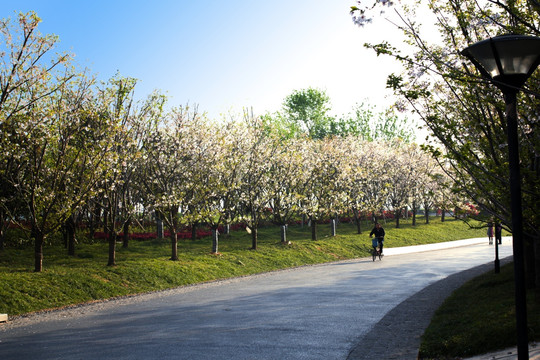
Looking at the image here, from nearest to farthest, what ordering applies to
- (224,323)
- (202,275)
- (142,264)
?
(224,323) → (142,264) → (202,275)

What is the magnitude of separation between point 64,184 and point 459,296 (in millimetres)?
15200

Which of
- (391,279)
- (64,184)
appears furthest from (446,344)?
→ (64,184)

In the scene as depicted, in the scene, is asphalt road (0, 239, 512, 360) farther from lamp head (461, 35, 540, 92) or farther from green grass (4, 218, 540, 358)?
lamp head (461, 35, 540, 92)

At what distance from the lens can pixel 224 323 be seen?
10.7 metres

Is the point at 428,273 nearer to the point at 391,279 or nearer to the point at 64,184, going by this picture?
the point at 391,279

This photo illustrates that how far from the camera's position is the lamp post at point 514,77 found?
5.31 meters

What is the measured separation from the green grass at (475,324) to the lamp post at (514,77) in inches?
105

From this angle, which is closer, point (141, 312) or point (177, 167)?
point (141, 312)

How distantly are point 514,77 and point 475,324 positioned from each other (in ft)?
17.4

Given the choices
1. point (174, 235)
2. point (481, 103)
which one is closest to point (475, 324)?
point (481, 103)

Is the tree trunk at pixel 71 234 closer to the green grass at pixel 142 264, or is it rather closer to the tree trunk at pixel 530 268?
the green grass at pixel 142 264

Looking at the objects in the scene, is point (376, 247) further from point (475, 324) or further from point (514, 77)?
point (514, 77)

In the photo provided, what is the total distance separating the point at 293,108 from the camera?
269ft

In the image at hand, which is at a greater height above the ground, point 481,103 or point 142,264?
point 481,103
